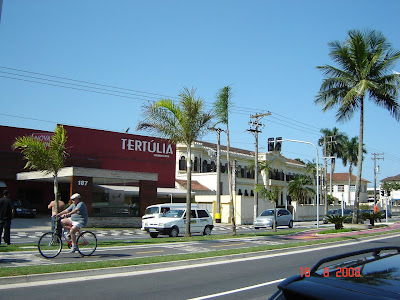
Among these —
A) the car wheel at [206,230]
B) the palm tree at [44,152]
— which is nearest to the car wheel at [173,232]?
the car wheel at [206,230]

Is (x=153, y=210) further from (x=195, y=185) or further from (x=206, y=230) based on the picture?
(x=195, y=185)

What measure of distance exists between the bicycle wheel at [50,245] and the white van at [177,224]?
10.7 metres

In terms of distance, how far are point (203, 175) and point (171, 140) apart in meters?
33.7

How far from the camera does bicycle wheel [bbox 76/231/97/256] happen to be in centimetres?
1289

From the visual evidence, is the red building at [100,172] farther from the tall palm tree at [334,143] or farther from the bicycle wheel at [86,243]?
the tall palm tree at [334,143]

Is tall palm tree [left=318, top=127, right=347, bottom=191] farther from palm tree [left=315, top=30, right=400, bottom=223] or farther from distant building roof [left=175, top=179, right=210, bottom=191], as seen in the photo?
palm tree [left=315, top=30, right=400, bottom=223]

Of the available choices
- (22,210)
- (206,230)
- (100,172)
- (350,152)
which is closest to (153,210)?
(206,230)

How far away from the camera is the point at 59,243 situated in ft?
42.4

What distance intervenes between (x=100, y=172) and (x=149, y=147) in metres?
13.2

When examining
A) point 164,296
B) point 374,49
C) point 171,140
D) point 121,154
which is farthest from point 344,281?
point 121,154

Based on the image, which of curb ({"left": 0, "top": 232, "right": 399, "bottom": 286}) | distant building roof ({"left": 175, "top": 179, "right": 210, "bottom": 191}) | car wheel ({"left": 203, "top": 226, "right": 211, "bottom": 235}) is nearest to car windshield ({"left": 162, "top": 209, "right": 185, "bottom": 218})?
car wheel ({"left": 203, "top": 226, "right": 211, "bottom": 235})

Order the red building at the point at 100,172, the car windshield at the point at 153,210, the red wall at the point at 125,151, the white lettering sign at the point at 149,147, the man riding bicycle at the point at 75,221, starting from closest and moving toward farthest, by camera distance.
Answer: the man riding bicycle at the point at 75,221 → the car windshield at the point at 153,210 → the red building at the point at 100,172 → the red wall at the point at 125,151 → the white lettering sign at the point at 149,147

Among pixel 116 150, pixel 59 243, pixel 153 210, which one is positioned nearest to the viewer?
pixel 59 243

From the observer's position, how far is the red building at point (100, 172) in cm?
3316
